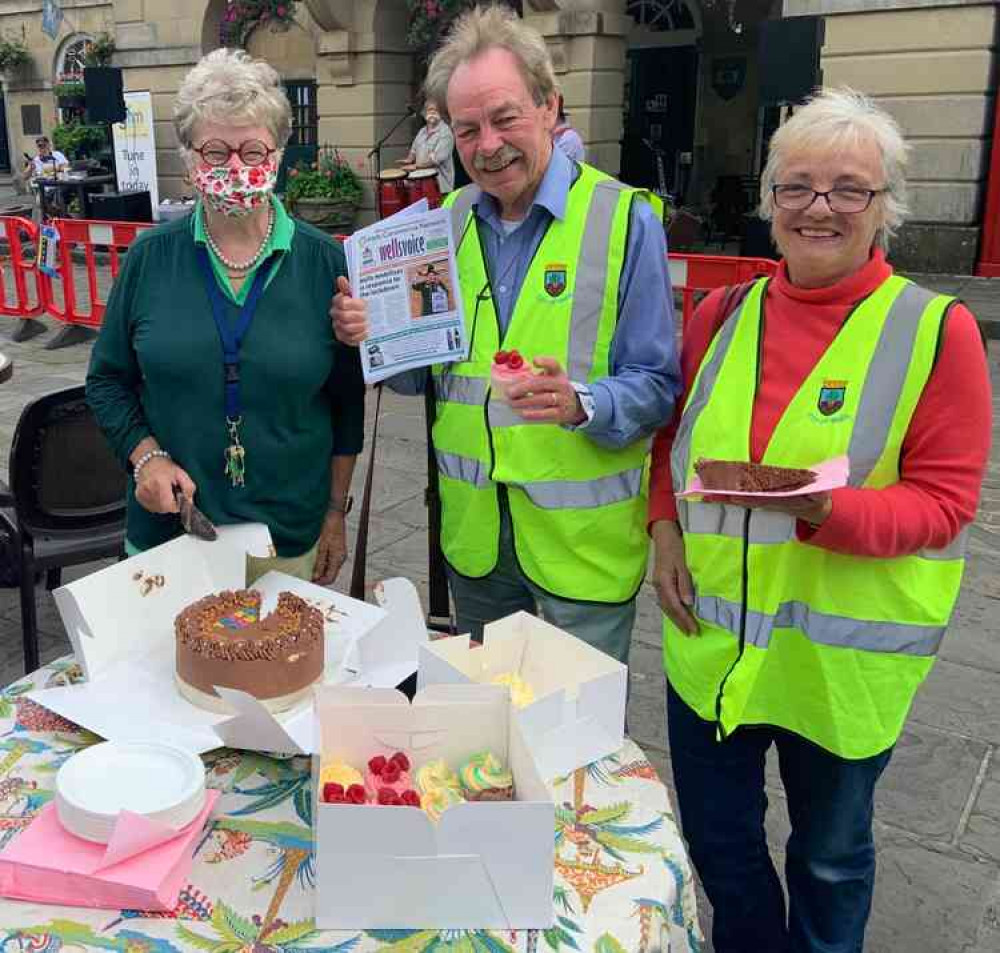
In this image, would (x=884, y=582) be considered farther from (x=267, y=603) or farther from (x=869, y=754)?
(x=267, y=603)

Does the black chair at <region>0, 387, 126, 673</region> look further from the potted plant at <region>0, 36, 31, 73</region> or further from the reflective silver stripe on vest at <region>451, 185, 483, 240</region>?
the potted plant at <region>0, 36, 31, 73</region>

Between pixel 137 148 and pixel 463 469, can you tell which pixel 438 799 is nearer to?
pixel 463 469

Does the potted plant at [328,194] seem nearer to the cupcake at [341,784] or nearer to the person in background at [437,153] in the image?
the person in background at [437,153]

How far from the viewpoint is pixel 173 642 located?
6.77ft

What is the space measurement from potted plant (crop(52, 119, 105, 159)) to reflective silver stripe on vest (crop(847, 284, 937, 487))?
66.5 ft

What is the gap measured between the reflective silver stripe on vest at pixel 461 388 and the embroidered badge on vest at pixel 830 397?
2.42 ft

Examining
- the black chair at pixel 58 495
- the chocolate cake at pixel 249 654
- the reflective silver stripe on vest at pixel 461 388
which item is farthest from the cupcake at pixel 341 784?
the black chair at pixel 58 495

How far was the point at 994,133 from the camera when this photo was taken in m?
10.8

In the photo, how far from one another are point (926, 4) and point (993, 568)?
8233 millimetres

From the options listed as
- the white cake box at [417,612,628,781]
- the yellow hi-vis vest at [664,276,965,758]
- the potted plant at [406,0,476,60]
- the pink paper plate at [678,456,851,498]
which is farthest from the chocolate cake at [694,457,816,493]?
the potted plant at [406,0,476,60]

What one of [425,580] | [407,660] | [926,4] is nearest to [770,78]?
[926,4]

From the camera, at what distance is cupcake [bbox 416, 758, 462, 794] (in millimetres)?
1573

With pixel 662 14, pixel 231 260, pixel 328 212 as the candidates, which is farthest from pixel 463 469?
pixel 662 14

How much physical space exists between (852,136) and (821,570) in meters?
0.74
